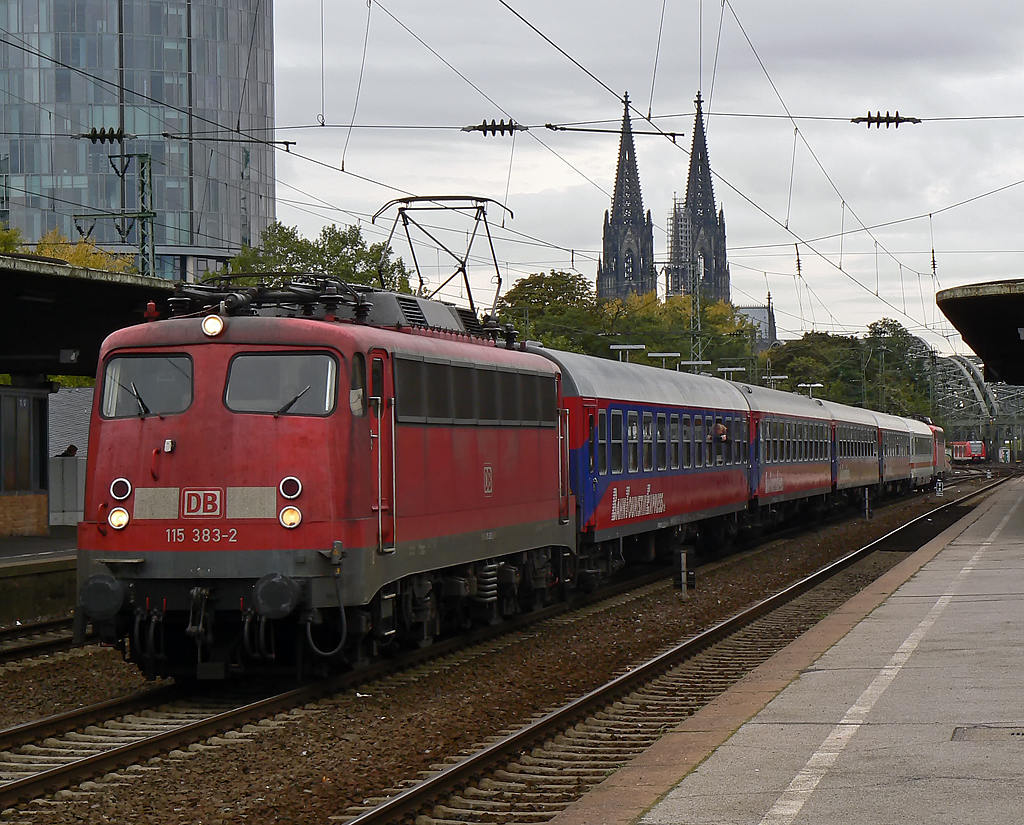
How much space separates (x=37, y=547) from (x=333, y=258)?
3495cm

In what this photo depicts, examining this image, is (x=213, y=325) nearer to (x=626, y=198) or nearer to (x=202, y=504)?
(x=202, y=504)

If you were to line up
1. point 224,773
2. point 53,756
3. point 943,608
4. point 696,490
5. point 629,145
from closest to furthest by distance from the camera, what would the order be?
point 224,773 → point 53,756 → point 943,608 → point 696,490 → point 629,145

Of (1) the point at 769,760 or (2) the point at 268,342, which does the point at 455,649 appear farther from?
(1) the point at 769,760

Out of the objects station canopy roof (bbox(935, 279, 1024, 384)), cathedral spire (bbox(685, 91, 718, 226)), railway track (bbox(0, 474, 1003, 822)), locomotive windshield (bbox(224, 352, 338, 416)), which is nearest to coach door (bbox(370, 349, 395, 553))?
locomotive windshield (bbox(224, 352, 338, 416))

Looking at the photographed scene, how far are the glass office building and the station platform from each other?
226ft

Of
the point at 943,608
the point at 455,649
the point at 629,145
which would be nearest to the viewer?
the point at 455,649

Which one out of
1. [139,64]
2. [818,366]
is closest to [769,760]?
[139,64]

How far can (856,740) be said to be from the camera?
30.6ft

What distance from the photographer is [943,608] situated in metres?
17.4

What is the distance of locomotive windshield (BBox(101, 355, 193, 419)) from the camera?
12250 millimetres

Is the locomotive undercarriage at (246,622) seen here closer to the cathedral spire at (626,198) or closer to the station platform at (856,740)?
the station platform at (856,740)

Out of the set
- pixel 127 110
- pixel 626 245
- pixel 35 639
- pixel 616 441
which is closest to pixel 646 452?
pixel 616 441

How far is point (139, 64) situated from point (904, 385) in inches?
2838

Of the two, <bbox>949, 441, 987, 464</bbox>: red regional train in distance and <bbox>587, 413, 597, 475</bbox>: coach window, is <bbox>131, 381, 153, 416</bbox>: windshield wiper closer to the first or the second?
<bbox>587, 413, 597, 475</bbox>: coach window
